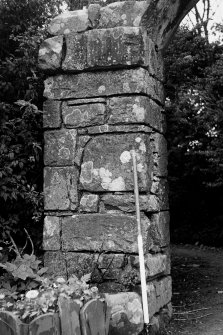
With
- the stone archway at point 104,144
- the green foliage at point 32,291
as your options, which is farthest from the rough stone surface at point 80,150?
the green foliage at point 32,291

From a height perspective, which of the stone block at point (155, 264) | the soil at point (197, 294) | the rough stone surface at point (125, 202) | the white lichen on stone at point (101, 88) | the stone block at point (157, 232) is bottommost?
the soil at point (197, 294)

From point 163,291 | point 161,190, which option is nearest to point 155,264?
point 163,291

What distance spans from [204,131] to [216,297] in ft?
12.7

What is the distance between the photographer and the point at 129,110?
407 centimetres

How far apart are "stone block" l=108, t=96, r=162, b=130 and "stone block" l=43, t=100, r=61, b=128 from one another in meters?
0.46

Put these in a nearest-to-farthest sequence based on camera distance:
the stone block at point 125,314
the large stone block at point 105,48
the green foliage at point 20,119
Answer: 1. the stone block at point 125,314
2. the large stone block at point 105,48
3. the green foliage at point 20,119

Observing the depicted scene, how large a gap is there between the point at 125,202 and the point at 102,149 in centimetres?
48

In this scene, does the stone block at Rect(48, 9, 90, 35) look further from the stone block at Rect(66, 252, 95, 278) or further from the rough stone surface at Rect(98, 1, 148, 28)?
the stone block at Rect(66, 252, 95, 278)

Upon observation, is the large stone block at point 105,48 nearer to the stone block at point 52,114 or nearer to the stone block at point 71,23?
the stone block at point 71,23

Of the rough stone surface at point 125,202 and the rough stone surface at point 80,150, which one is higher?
the rough stone surface at point 80,150

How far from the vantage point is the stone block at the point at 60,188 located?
4188mm

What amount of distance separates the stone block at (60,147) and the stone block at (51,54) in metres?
0.56

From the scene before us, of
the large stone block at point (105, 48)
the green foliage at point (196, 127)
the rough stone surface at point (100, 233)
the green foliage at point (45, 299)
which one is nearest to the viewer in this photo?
the green foliage at point (45, 299)

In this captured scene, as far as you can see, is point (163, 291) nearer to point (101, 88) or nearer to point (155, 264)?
point (155, 264)
